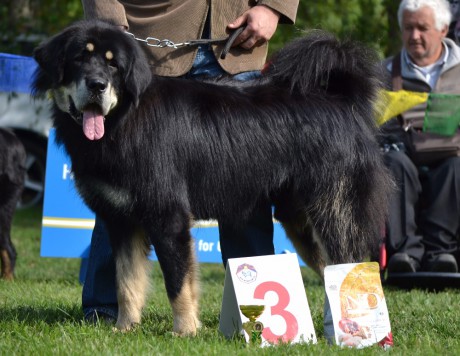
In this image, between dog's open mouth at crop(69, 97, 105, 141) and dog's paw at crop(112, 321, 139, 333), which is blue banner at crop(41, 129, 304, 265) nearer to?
dog's paw at crop(112, 321, 139, 333)

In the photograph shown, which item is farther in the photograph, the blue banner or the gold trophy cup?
the blue banner

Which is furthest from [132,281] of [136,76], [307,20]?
[307,20]

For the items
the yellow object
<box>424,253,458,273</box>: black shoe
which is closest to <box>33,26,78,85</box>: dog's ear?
the yellow object

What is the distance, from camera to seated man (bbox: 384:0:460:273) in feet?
20.8

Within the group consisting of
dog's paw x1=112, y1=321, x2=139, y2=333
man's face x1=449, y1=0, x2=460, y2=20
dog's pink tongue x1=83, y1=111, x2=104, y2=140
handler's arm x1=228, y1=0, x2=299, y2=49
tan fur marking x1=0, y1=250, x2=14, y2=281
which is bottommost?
tan fur marking x1=0, y1=250, x2=14, y2=281

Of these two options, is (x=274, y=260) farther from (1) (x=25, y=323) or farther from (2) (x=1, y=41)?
(2) (x=1, y=41)

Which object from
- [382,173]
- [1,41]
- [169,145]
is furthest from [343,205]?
[1,41]

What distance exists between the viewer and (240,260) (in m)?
3.80

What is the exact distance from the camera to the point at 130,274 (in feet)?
14.0

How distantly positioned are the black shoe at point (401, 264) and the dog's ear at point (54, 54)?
334 centimetres

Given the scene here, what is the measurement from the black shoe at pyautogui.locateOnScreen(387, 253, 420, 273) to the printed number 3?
2640mm

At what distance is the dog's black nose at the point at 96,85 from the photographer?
3691mm

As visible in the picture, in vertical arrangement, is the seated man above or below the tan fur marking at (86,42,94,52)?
below

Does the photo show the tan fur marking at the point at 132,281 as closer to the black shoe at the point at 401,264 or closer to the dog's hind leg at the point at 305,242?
the dog's hind leg at the point at 305,242
